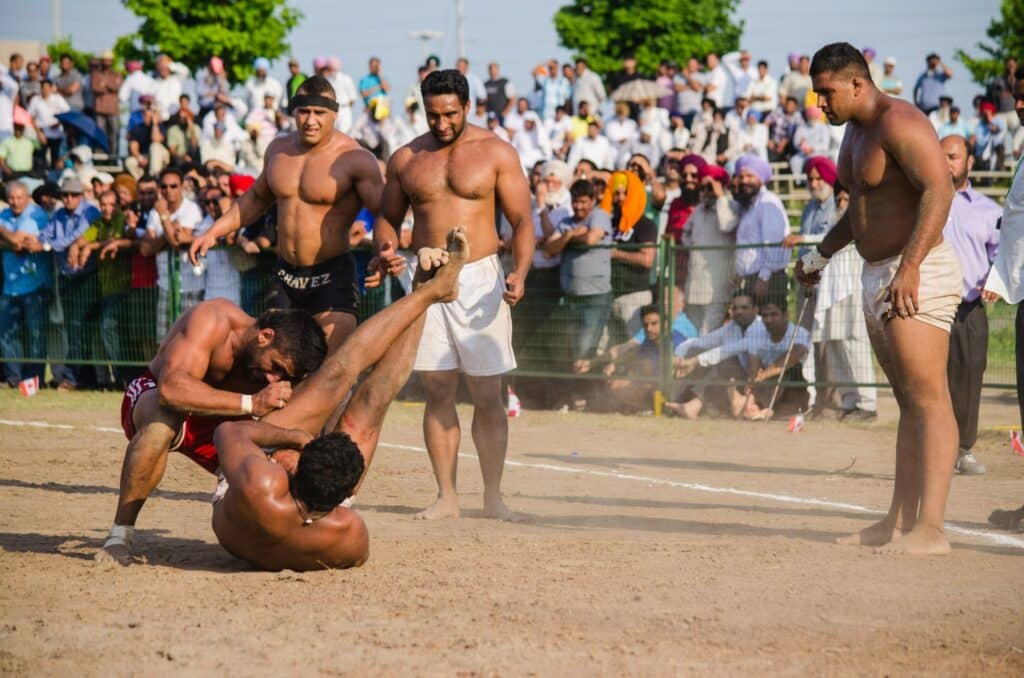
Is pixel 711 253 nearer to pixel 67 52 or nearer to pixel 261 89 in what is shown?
pixel 261 89

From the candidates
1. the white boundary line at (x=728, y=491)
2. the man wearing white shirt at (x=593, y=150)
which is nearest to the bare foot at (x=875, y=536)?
the white boundary line at (x=728, y=491)

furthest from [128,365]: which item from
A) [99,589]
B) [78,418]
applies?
[99,589]

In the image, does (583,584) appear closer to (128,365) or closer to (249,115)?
(128,365)

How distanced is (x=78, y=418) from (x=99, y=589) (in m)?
7.01

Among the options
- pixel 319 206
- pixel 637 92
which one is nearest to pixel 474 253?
pixel 319 206

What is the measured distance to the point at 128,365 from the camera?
47.1ft

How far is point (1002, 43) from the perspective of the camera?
1500 inches

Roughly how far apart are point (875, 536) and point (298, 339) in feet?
9.55

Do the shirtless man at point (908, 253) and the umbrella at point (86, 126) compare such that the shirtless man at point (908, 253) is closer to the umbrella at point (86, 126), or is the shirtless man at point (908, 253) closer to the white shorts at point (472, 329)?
the white shorts at point (472, 329)

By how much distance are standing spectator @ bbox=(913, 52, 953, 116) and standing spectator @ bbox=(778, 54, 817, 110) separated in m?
1.78

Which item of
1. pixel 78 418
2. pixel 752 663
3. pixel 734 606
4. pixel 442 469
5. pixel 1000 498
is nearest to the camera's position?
pixel 752 663

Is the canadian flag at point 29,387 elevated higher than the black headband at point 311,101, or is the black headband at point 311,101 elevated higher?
the black headband at point 311,101

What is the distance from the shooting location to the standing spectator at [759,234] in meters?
12.2

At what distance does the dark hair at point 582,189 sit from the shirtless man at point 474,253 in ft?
17.1
